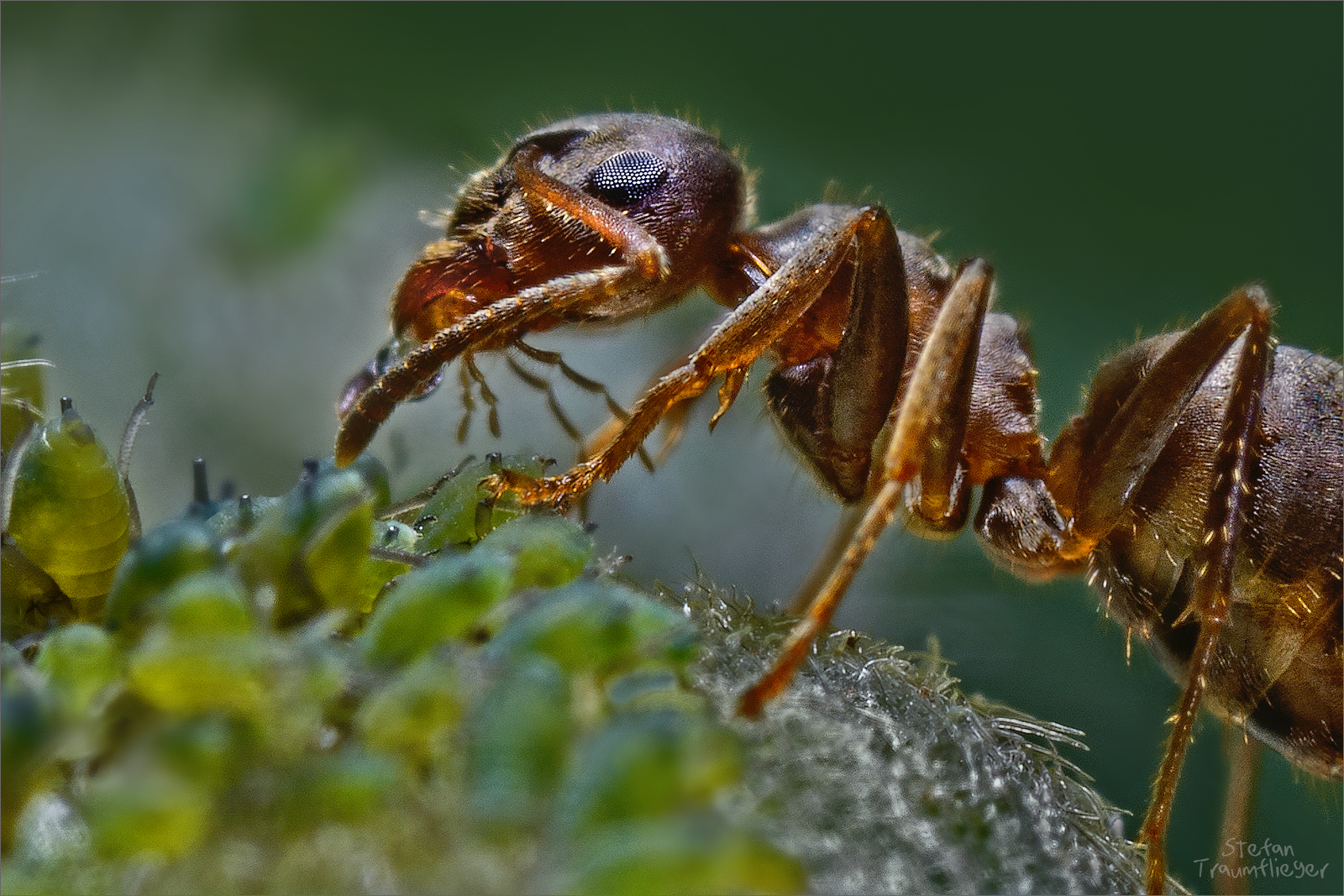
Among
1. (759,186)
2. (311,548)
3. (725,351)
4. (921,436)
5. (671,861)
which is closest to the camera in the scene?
(671,861)

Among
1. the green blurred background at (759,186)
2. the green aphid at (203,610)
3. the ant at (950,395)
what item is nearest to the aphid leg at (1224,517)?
the ant at (950,395)

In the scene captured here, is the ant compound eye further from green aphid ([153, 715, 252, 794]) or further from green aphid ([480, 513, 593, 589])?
green aphid ([153, 715, 252, 794])

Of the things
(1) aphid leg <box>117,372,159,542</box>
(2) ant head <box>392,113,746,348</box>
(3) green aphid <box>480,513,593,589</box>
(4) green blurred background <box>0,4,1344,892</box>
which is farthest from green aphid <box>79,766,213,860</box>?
(4) green blurred background <box>0,4,1344,892</box>

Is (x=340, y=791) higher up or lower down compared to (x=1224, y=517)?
lower down

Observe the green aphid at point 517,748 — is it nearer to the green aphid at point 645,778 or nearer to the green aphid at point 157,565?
the green aphid at point 645,778

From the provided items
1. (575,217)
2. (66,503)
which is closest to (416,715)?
(66,503)

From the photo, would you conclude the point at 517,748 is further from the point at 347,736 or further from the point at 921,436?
the point at 921,436
